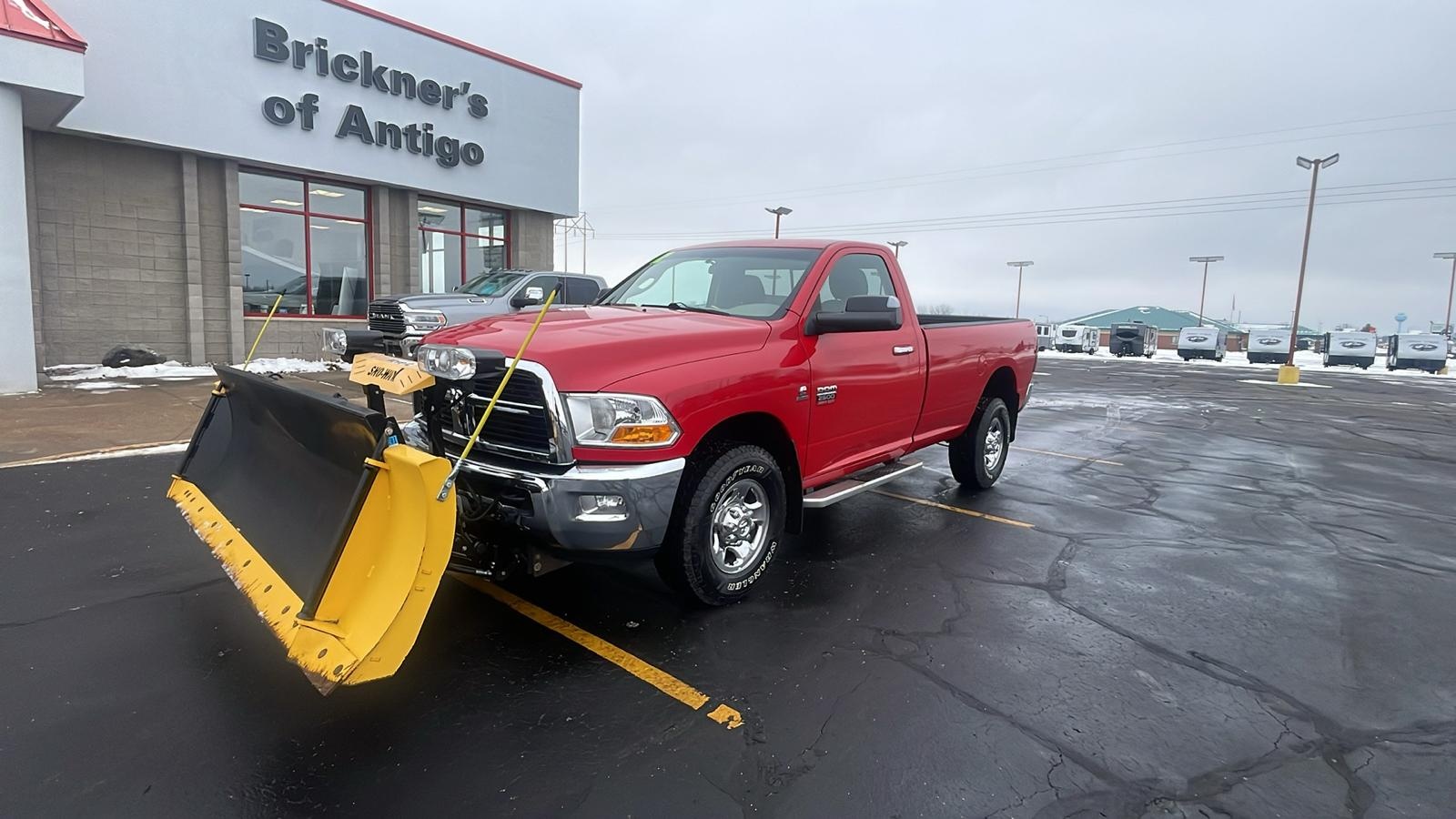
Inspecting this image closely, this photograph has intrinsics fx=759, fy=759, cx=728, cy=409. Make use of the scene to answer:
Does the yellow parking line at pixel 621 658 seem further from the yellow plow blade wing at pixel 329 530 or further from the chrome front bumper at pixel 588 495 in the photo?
the yellow plow blade wing at pixel 329 530

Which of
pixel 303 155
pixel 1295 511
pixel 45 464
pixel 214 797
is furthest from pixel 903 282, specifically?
pixel 303 155

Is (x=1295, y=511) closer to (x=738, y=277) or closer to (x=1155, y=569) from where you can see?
(x=1155, y=569)

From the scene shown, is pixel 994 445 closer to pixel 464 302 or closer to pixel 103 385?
pixel 464 302

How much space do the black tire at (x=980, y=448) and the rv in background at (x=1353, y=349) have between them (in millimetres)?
41731

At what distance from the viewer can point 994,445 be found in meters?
7.44

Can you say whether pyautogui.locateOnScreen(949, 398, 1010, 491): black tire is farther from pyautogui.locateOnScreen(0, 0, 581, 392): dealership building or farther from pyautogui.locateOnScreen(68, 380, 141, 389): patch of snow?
pyautogui.locateOnScreen(68, 380, 141, 389): patch of snow

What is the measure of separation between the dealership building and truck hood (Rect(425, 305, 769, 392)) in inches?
335

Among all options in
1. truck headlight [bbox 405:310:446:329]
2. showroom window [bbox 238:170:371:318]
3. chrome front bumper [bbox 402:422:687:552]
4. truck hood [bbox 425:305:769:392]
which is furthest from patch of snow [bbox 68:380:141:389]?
chrome front bumper [bbox 402:422:687:552]

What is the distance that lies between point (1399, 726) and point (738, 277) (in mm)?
4030

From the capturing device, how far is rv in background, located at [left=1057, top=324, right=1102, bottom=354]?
1866 inches

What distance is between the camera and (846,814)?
2.58 m

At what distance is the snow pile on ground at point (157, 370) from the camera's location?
12.7 metres

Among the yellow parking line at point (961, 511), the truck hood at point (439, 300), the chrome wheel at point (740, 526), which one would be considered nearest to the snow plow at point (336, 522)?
the chrome wheel at point (740, 526)

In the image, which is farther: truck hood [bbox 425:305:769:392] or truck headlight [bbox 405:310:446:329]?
truck headlight [bbox 405:310:446:329]
